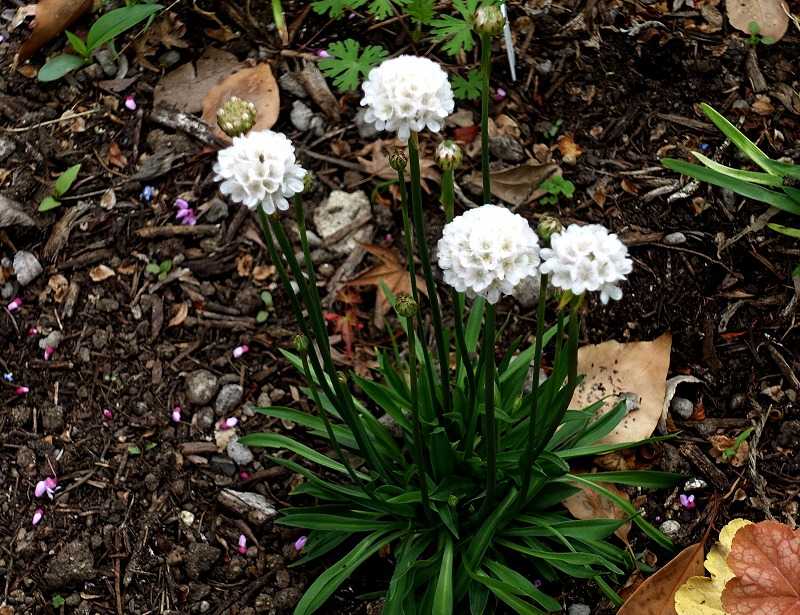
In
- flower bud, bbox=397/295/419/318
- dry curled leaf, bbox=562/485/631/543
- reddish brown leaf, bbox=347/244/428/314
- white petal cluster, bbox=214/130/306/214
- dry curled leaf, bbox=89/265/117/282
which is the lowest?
dry curled leaf, bbox=562/485/631/543

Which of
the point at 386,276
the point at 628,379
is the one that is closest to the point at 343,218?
the point at 386,276

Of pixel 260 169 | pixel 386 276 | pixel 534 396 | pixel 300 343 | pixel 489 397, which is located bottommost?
pixel 386 276

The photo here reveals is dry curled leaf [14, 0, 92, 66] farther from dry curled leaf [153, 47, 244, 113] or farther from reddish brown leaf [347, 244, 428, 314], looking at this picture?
reddish brown leaf [347, 244, 428, 314]

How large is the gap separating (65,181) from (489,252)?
99.0 inches

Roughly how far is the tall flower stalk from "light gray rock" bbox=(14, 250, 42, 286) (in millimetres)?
1174

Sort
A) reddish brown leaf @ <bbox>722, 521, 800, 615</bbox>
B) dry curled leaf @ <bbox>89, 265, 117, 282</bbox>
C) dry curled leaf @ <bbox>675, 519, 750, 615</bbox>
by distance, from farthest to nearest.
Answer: dry curled leaf @ <bbox>89, 265, 117, 282</bbox> < dry curled leaf @ <bbox>675, 519, 750, 615</bbox> < reddish brown leaf @ <bbox>722, 521, 800, 615</bbox>

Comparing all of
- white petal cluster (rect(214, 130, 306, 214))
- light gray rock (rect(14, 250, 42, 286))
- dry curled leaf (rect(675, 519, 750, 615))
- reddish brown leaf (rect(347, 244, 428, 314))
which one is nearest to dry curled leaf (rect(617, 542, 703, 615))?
dry curled leaf (rect(675, 519, 750, 615))

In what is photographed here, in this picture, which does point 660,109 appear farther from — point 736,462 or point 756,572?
point 756,572

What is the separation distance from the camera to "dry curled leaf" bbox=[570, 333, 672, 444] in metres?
3.07

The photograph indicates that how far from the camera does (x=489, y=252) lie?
6.01 feet

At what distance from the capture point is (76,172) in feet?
12.4

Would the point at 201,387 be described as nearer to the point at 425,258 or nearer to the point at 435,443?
the point at 435,443

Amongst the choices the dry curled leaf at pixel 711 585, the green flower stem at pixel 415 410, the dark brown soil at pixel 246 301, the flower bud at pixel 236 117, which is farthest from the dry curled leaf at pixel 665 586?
the flower bud at pixel 236 117

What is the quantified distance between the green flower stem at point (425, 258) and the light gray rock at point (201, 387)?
0.89m
